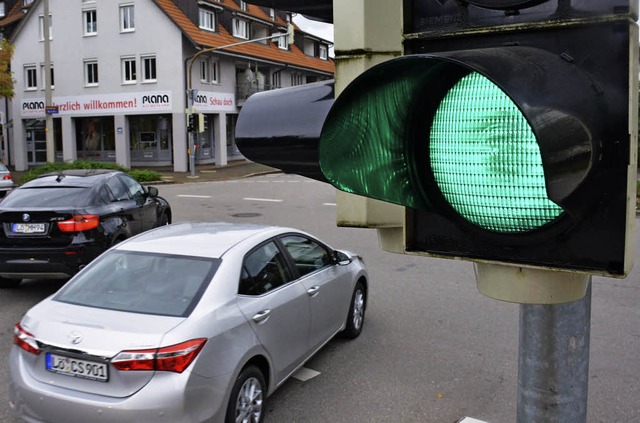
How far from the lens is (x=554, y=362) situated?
142cm

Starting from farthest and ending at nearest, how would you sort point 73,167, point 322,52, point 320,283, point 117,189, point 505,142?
point 322,52
point 73,167
point 117,189
point 320,283
point 505,142

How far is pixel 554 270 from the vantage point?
1.07 m

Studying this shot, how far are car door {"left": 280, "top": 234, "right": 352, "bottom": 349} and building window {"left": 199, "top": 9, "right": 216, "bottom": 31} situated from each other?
36221mm

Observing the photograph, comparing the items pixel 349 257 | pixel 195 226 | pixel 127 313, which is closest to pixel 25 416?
pixel 127 313

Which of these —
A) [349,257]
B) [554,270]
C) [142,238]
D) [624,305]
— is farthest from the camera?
[624,305]

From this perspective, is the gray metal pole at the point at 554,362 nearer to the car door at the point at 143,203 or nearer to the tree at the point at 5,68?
the car door at the point at 143,203

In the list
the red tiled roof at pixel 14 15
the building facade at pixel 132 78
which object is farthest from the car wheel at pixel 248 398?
the red tiled roof at pixel 14 15

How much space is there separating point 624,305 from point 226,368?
614cm

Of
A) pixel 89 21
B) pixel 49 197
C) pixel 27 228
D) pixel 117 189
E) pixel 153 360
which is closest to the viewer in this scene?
pixel 153 360

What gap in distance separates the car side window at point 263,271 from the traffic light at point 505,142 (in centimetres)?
402

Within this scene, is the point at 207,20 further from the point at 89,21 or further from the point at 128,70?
the point at 89,21

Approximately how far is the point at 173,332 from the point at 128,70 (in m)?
36.9

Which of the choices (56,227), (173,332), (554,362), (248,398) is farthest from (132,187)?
(554,362)

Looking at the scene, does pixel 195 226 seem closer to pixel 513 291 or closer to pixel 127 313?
pixel 127 313
